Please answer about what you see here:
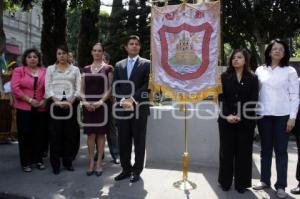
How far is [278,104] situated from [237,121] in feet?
1.70

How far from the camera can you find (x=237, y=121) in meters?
4.81

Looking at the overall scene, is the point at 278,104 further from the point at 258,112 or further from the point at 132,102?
the point at 132,102

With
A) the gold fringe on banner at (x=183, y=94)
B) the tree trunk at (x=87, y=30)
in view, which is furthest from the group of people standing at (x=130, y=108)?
the tree trunk at (x=87, y=30)

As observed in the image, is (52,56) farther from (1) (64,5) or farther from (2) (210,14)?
(2) (210,14)

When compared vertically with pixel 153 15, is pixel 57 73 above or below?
below

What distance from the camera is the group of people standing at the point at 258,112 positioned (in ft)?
15.6

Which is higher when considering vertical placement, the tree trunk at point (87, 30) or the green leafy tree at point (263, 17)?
the green leafy tree at point (263, 17)

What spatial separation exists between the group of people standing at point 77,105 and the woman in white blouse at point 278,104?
5.07ft

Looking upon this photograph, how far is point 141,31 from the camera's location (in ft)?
66.3

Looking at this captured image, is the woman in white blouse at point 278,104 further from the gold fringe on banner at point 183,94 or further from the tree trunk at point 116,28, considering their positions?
the tree trunk at point 116,28

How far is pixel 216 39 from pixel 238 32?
16.1 metres

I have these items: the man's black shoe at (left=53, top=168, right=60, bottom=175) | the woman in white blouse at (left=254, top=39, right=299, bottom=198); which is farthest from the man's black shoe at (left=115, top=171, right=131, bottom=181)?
the woman in white blouse at (left=254, top=39, right=299, bottom=198)

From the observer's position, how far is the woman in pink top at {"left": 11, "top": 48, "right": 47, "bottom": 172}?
19.3 ft

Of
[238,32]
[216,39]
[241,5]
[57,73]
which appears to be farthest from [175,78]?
[238,32]
